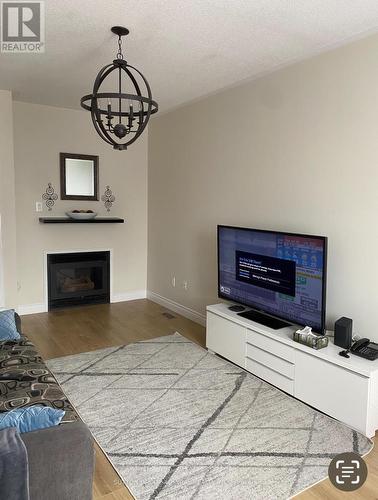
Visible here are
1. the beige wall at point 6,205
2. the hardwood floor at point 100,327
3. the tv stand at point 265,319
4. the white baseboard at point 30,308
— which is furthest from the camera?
the white baseboard at point 30,308

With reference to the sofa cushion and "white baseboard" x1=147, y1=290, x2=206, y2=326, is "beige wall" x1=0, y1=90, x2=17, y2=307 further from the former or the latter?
"white baseboard" x1=147, y1=290, x2=206, y2=326

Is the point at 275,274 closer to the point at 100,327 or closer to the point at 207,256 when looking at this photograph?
the point at 207,256

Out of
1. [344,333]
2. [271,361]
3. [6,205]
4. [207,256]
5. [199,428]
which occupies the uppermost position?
[6,205]

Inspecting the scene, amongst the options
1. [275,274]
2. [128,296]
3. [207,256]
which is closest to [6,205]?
[128,296]

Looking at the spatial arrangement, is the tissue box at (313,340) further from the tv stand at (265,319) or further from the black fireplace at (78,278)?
the black fireplace at (78,278)

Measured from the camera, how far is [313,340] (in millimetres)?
2826

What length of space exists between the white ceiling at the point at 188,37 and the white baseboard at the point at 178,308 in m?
2.64

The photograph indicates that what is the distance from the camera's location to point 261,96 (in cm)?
372

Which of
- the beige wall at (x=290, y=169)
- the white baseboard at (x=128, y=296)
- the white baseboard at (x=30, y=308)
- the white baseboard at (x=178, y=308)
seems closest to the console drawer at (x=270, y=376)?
the beige wall at (x=290, y=169)

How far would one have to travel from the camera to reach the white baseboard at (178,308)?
15.8ft

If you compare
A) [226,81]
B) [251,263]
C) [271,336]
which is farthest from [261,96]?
[271,336]

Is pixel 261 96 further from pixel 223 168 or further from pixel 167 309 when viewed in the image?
pixel 167 309

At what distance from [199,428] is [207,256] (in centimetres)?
→ 230

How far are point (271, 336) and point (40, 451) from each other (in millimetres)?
2058
